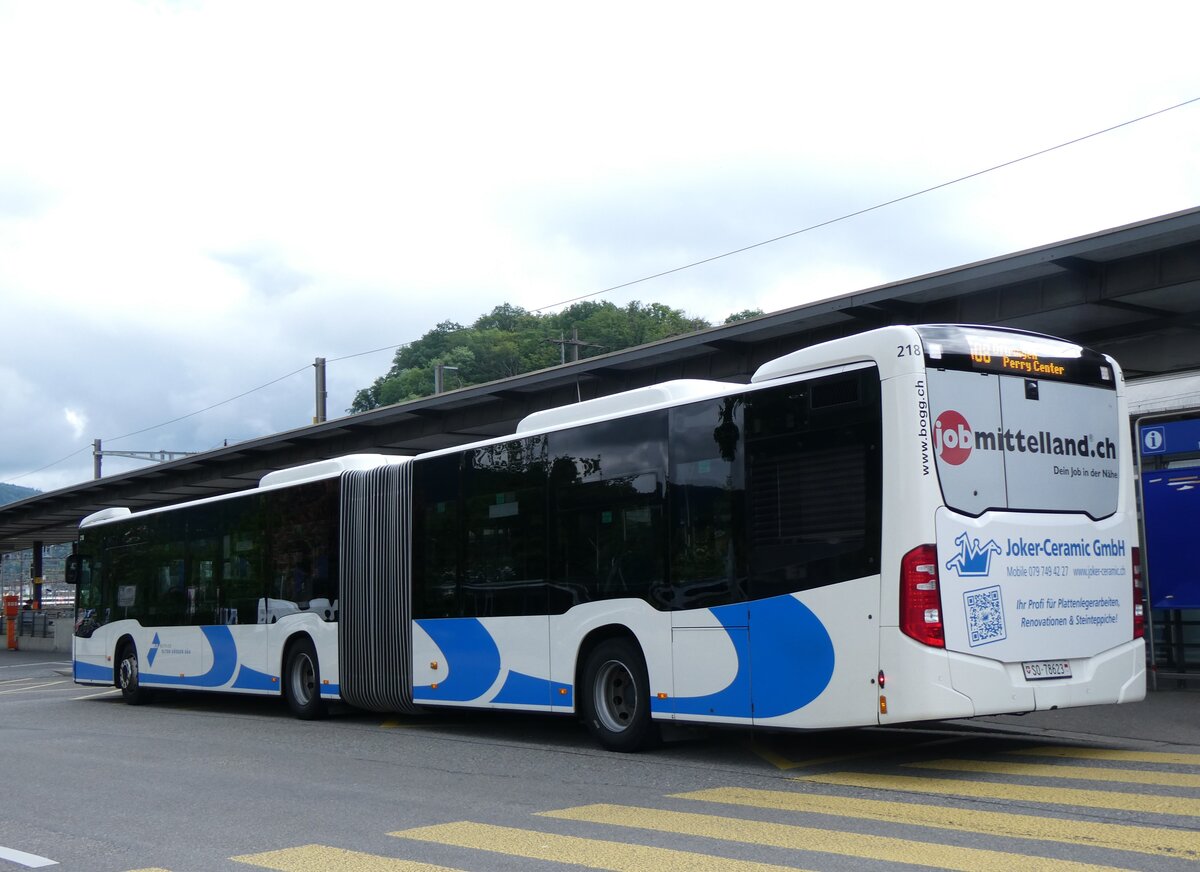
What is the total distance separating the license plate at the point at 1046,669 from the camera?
9.70 m

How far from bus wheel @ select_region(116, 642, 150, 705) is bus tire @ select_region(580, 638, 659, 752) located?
443 inches

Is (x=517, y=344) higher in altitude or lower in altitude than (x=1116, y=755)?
higher

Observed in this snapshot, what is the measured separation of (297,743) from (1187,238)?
39.6 feet

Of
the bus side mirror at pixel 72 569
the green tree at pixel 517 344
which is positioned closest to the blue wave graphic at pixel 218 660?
the bus side mirror at pixel 72 569

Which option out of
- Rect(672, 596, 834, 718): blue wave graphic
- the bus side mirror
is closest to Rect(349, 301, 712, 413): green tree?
the bus side mirror

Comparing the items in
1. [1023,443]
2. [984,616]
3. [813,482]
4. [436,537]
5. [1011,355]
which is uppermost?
[1011,355]

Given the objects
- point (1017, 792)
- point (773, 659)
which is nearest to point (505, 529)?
point (773, 659)

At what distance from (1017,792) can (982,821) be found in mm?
1131

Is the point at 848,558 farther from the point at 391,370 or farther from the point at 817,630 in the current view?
the point at 391,370

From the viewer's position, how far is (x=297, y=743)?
1401 centimetres

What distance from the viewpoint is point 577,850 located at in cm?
732

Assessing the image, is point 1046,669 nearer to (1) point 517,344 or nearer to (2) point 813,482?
(2) point 813,482

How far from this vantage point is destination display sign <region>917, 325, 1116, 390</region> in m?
9.71

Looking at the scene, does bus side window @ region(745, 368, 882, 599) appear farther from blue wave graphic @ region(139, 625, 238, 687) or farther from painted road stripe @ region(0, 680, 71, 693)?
painted road stripe @ region(0, 680, 71, 693)
